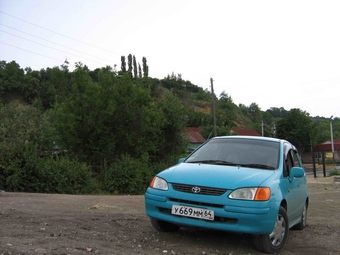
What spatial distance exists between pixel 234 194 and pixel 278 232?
3.16ft

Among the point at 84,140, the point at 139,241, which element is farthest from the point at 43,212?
the point at 84,140

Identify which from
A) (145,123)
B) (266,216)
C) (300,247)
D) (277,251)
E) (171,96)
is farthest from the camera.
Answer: (171,96)

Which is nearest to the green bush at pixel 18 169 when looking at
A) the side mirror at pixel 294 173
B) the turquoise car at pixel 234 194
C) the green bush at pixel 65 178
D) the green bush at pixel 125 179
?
the green bush at pixel 65 178

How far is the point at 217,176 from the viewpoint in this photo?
5109mm

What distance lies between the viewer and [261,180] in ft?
16.5

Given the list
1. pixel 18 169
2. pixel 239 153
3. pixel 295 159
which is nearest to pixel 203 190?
pixel 239 153

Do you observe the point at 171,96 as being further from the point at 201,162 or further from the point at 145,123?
the point at 201,162

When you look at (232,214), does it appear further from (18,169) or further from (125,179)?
(125,179)

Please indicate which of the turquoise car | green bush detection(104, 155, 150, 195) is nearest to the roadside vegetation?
green bush detection(104, 155, 150, 195)

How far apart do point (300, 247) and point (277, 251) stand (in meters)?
0.75

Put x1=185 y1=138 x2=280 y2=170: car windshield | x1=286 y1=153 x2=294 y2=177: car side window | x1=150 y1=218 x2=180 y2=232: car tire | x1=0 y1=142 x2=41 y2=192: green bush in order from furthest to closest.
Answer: x1=0 y1=142 x2=41 y2=192: green bush < x1=286 y1=153 x2=294 y2=177: car side window < x1=185 y1=138 x2=280 y2=170: car windshield < x1=150 y1=218 x2=180 y2=232: car tire

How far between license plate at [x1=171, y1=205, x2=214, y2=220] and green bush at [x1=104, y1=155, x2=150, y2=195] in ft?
45.2

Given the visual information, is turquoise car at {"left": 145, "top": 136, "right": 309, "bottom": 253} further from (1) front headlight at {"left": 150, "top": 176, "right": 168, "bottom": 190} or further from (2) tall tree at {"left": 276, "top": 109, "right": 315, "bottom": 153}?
(2) tall tree at {"left": 276, "top": 109, "right": 315, "bottom": 153}

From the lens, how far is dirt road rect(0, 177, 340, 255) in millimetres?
4562
